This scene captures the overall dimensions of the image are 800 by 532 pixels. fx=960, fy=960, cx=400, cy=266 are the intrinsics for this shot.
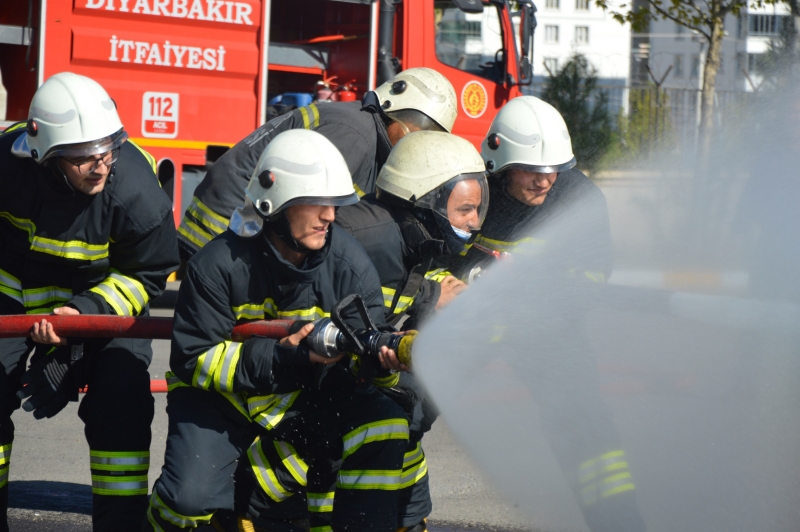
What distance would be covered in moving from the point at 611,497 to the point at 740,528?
0.43 m

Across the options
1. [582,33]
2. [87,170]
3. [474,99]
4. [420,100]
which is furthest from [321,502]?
[582,33]

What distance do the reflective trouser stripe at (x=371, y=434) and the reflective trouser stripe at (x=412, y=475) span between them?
0.26 meters

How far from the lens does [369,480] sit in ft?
10.0

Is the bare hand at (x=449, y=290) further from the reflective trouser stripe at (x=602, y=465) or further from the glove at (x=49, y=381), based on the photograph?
the glove at (x=49, y=381)

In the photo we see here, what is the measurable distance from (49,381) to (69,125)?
2.87 feet

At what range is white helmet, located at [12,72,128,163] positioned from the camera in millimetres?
3176

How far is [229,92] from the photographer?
26.7ft

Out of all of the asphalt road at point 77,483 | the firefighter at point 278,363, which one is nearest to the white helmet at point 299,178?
the firefighter at point 278,363

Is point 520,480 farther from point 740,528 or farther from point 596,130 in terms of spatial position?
point 596,130

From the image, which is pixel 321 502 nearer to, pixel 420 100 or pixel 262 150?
pixel 262 150

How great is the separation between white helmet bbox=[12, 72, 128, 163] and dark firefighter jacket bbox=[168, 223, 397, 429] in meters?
0.55

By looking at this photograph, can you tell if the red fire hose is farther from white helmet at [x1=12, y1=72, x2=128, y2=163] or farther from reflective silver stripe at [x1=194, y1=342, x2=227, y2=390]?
white helmet at [x1=12, y1=72, x2=128, y2=163]

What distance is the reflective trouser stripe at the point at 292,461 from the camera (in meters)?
3.37

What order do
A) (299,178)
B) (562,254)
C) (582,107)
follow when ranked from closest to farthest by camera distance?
(299,178), (562,254), (582,107)
